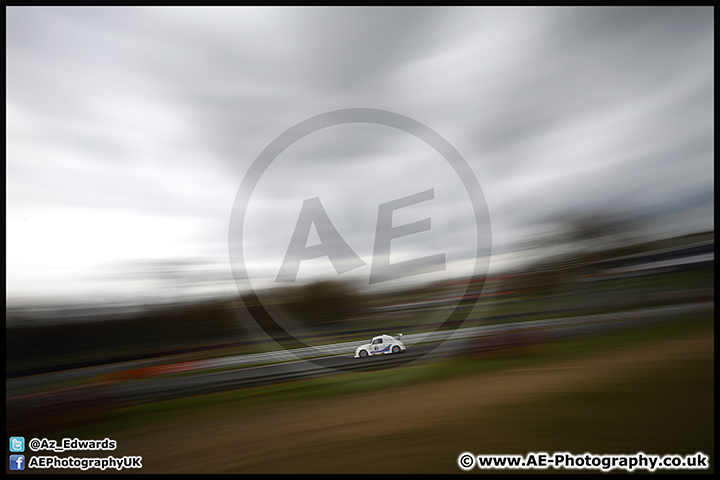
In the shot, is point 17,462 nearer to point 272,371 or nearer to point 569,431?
point 272,371

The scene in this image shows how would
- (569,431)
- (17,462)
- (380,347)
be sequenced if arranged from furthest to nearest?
1. (380,347)
2. (17,462)
3. (569,431)

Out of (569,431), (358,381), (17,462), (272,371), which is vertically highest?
(272,371)

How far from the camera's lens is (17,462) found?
2.95 m

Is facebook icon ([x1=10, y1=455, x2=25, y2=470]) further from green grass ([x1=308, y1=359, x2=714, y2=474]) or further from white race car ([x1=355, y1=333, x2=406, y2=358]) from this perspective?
white race car ([x1=355, y1=333, x2=406, y2=358])

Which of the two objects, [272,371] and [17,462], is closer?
[17,462]

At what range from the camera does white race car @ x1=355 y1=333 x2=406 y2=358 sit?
331cm

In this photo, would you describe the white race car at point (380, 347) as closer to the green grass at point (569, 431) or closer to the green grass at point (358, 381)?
the green grass at point (358, 381)

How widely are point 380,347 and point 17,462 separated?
14.1 ft

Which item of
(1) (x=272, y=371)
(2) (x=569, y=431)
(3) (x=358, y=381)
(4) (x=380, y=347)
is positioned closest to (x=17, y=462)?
(1) (x=272, y=371)

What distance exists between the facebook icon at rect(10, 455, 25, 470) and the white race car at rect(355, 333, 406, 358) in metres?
3.94

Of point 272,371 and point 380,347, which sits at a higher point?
point 380,347

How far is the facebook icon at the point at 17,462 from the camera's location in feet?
9.64

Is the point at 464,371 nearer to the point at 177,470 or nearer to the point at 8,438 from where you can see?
the point at 177,470

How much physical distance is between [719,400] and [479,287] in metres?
2.73
